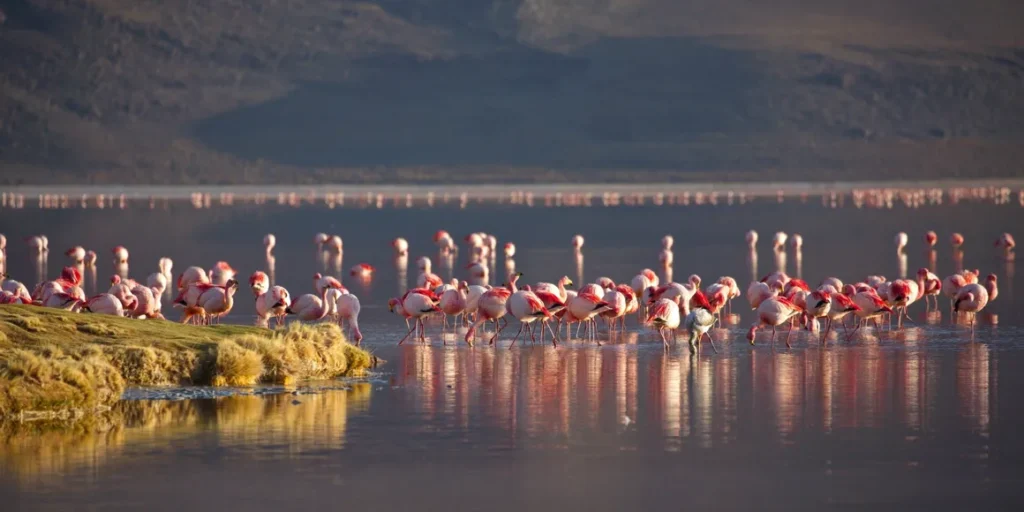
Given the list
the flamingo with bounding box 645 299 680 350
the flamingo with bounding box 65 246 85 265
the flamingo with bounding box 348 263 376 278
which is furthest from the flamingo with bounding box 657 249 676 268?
the flamingo with bounding box 645 299 680 350

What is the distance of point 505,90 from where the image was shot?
138m

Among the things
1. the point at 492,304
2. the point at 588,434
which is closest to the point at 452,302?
the point at 492,304

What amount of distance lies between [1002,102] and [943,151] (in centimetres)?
1479

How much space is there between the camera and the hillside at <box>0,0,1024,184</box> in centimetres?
12175

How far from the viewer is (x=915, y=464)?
1399 centimetres

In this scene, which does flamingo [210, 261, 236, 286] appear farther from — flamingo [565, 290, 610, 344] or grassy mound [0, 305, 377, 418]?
grassy mound [0, 305, 377, 418]

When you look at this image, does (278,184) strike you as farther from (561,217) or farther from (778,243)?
(778,243)

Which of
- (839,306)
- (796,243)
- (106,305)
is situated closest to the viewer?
(106,305)

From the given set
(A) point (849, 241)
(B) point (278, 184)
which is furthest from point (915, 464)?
(B) point (278, 184)

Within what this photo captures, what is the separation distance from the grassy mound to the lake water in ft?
1.33

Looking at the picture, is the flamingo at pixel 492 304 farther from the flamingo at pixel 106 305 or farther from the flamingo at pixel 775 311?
the flamingo at pixel 106 305

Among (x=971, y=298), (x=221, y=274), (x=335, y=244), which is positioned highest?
(x=335, y=244)

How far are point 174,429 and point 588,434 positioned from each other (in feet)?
11.5

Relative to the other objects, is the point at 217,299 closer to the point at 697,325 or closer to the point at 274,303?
the point at 274,303
